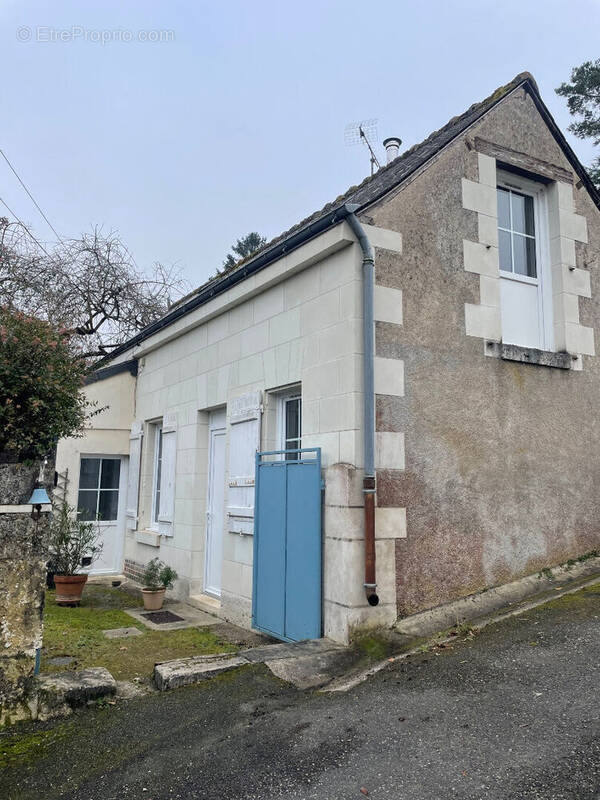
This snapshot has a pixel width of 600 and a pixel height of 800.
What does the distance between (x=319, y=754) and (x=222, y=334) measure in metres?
5.19

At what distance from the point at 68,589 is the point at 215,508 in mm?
2131

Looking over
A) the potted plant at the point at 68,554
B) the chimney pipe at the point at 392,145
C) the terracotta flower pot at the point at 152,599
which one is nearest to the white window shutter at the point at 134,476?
the potted plant at the point at 68,554

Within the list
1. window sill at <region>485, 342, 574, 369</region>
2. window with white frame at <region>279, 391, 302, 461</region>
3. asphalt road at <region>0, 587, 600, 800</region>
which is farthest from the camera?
window with white frame at <region>279, 391, 302, 461</region>

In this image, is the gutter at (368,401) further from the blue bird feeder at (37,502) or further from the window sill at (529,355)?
the blue bird feeder at (37,502)

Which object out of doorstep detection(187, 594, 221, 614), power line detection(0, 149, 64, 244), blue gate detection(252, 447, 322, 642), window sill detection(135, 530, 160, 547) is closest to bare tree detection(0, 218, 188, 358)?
power line detection(0, 149, 64, 244)

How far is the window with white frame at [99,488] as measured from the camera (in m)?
9.78

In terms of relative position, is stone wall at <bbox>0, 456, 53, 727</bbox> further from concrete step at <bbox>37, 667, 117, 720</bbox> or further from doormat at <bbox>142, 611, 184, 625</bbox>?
doormat at <bbox>142, 611, 184, 625</bbox>

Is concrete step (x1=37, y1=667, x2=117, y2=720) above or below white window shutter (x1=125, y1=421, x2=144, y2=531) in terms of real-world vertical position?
below

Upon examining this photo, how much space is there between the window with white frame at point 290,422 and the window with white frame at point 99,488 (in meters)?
5.01

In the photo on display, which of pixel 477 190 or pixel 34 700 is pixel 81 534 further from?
pixel 477 190

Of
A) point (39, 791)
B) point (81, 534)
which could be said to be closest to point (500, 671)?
point (39, 791)

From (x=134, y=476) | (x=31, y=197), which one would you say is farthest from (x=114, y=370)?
(x=31, y=197)

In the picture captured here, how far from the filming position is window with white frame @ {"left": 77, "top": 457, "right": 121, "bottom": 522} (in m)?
9.78

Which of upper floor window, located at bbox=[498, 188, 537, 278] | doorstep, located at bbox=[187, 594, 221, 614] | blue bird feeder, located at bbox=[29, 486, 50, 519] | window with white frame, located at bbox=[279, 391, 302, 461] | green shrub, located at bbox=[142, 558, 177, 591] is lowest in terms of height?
doorstep, located at bbox=[187, 594, 221, 614]
